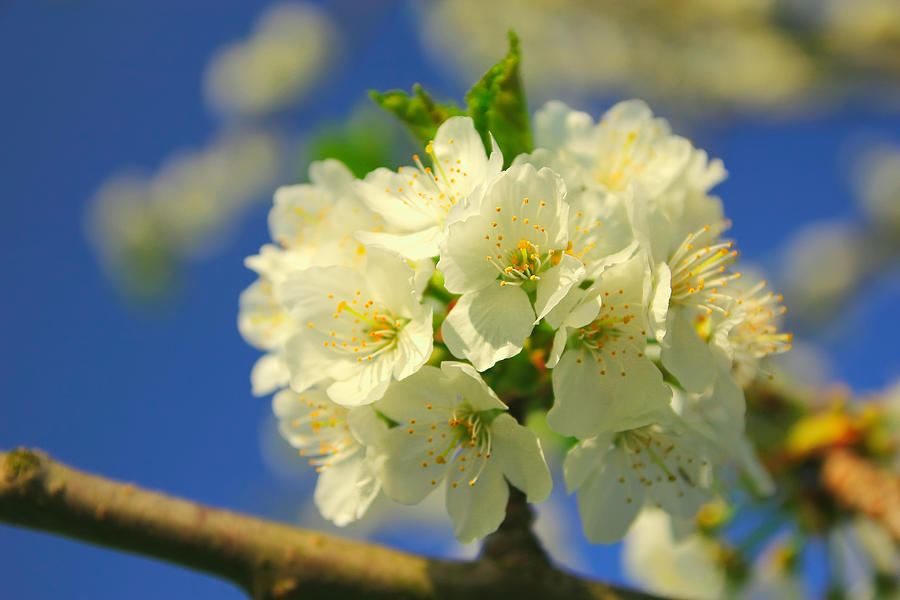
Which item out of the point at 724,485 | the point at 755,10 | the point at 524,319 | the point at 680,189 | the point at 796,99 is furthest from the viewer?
the point at 796,99

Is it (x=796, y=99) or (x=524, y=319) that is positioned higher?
(x=796, y=99)

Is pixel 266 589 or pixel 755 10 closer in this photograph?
pixel 266 589

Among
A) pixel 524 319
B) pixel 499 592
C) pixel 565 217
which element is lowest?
pixel 499 592

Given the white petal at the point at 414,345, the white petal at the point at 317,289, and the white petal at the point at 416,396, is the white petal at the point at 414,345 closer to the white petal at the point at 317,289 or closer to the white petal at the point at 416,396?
the white petal at the point at 416,396

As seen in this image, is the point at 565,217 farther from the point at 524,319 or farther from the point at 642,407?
the point at 642,407

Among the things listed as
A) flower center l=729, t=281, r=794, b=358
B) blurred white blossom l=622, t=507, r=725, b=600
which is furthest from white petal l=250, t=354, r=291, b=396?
blurred white blossom l=622, t=507, r=725, b=600

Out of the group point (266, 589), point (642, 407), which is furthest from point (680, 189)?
point (266, 589)

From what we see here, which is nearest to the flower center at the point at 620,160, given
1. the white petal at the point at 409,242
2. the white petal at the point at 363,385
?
the white petal at the point at 409,242
